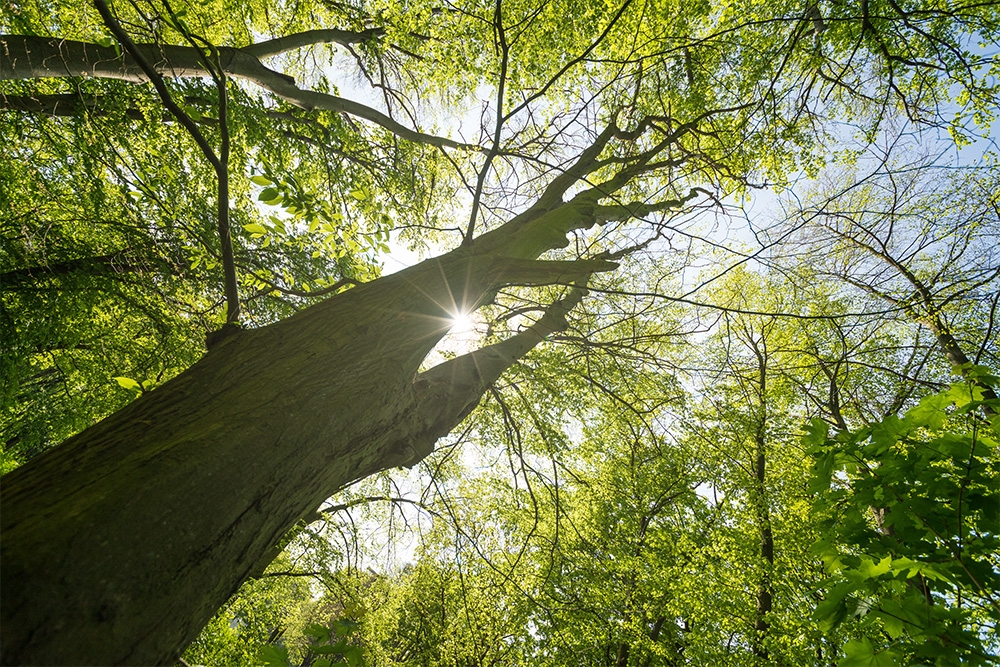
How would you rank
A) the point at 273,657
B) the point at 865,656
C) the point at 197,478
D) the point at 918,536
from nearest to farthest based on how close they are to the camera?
the point at 197,478 → the point at 865,656 → the point at 273,657 → the point at 918,536

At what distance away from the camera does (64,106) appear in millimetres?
3943

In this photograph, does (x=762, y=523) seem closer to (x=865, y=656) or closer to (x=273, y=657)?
(x=865, y=656)

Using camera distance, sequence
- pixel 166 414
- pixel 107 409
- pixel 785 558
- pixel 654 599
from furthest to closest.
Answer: pixel 654 599, pixel 785 558, pixel 107 409, pixel 166 414

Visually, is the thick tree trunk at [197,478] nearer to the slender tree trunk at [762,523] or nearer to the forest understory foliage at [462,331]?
the forest understory foliage at [462,331]

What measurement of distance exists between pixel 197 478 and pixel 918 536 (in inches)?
109

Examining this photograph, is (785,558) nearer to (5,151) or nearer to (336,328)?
(336,328)

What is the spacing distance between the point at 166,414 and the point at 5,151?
194 inches

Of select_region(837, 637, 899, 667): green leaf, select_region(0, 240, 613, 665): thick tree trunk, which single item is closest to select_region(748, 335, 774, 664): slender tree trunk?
select_region(837, 637, 899, 667): green leaf

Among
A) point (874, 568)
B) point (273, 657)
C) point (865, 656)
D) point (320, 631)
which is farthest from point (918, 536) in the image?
point (273, 657)

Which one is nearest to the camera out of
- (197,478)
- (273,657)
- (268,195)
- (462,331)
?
(197,478)

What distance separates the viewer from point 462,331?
150 inches

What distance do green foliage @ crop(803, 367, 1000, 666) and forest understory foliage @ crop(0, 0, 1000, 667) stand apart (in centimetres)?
2

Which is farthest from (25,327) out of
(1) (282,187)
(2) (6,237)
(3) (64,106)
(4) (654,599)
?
(4) (654,599)

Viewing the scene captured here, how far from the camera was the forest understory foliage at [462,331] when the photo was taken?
1.19 metres
